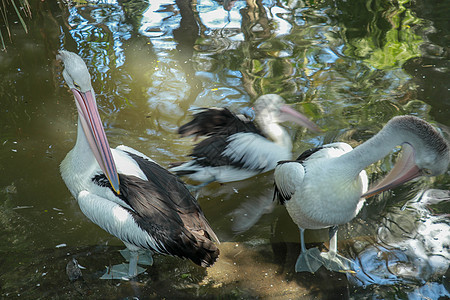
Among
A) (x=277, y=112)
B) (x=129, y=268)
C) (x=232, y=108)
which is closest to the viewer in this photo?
(x=129, y=268)

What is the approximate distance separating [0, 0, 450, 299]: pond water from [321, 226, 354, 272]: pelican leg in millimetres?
59

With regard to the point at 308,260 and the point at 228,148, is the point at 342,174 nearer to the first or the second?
the point at 308,260

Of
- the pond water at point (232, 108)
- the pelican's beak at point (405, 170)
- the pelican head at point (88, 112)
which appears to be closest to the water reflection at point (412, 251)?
the pond water at point (232, 108)

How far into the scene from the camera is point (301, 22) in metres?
6.40

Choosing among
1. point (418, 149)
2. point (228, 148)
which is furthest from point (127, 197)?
point (418, 149)

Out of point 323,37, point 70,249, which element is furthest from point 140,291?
point 323,37

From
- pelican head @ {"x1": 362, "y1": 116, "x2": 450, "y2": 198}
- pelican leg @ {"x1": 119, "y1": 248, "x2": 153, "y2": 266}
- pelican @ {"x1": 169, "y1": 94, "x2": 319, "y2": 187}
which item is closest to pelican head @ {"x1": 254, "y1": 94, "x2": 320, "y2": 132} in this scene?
pelican @ {"x1": 169, "y1": 94, "x2": 319, "y2": 187}

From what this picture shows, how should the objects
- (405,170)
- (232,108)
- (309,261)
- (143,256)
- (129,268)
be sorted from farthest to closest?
(232,108), (143,256), (309,261), (129,268), (405,170)

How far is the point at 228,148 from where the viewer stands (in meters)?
3.69

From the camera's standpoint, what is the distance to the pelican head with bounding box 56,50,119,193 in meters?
2.86

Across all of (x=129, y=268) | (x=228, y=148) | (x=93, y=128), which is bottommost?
(x=129, y=268)

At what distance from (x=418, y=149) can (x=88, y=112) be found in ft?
7.21

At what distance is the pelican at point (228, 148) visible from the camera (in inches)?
145

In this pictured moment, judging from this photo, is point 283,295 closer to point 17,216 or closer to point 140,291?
point 140,291
